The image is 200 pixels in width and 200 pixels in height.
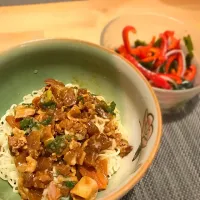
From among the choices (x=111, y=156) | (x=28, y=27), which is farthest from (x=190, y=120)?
(x=28, y=27)

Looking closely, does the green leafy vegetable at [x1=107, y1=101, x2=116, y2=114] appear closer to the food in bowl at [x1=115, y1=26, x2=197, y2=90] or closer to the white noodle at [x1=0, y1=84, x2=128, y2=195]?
the white noodle at [x1=0, y1=84, x2=128, y2=195]

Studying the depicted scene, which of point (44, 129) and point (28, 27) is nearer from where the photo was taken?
point (44, 129)

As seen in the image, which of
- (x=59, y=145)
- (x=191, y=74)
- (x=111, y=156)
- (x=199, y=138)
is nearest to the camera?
(x=59, y=145)

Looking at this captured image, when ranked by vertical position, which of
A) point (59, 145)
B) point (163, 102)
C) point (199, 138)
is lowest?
point (199, 138)

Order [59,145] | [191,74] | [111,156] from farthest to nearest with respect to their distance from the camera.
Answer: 1. [191,74]
2. [111,156]
3. [59,145]

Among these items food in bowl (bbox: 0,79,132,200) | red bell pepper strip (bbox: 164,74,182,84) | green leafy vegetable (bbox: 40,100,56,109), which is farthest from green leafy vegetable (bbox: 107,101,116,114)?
red bell pepper strip (bbox: 164,74,182,84)

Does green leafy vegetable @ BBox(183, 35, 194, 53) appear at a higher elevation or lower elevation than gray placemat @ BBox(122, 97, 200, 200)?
higher

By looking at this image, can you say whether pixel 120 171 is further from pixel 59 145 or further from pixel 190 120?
pixel 190 120
